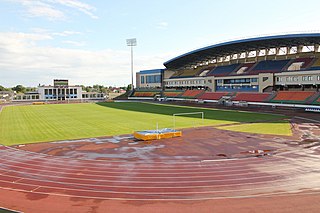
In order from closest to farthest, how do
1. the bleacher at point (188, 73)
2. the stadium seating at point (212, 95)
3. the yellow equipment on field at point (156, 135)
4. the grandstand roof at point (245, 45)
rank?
the yellow equipment on field at point (156, 135)
the grandstand roof at point (245, 45)
the stadium seating at point (212, 95)
the bleacher at point (188, 73)

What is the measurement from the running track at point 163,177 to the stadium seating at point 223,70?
6283 centimetres

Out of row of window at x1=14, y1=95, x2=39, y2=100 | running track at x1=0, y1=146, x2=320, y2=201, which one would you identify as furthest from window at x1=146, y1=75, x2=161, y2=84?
running track at x1=0, y1=146, x2=320, y2=201

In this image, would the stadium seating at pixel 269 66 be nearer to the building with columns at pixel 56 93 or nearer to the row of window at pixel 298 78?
the row of window at pixel 298 78

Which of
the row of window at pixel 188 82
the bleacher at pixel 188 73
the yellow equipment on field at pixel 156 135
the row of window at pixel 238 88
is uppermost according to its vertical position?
the bleacher at pixel 188 73

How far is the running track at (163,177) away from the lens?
14680 mm

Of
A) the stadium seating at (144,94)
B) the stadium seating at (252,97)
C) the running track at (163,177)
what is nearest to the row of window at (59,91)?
the stadium seating at (144,94)

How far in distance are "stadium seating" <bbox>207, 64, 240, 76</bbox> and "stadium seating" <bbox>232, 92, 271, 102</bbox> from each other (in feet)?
35.1

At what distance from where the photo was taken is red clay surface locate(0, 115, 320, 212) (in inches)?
524

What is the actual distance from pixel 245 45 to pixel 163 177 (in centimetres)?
6367

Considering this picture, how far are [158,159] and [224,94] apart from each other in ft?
198

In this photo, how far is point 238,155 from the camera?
874 inches

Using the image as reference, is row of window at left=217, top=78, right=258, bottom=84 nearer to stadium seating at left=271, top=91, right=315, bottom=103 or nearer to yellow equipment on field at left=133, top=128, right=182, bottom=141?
stadium seating at left=271, top=91, right=315, bottom=103

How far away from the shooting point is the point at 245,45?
2852 inches

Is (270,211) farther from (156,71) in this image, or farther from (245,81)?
(156,71)
